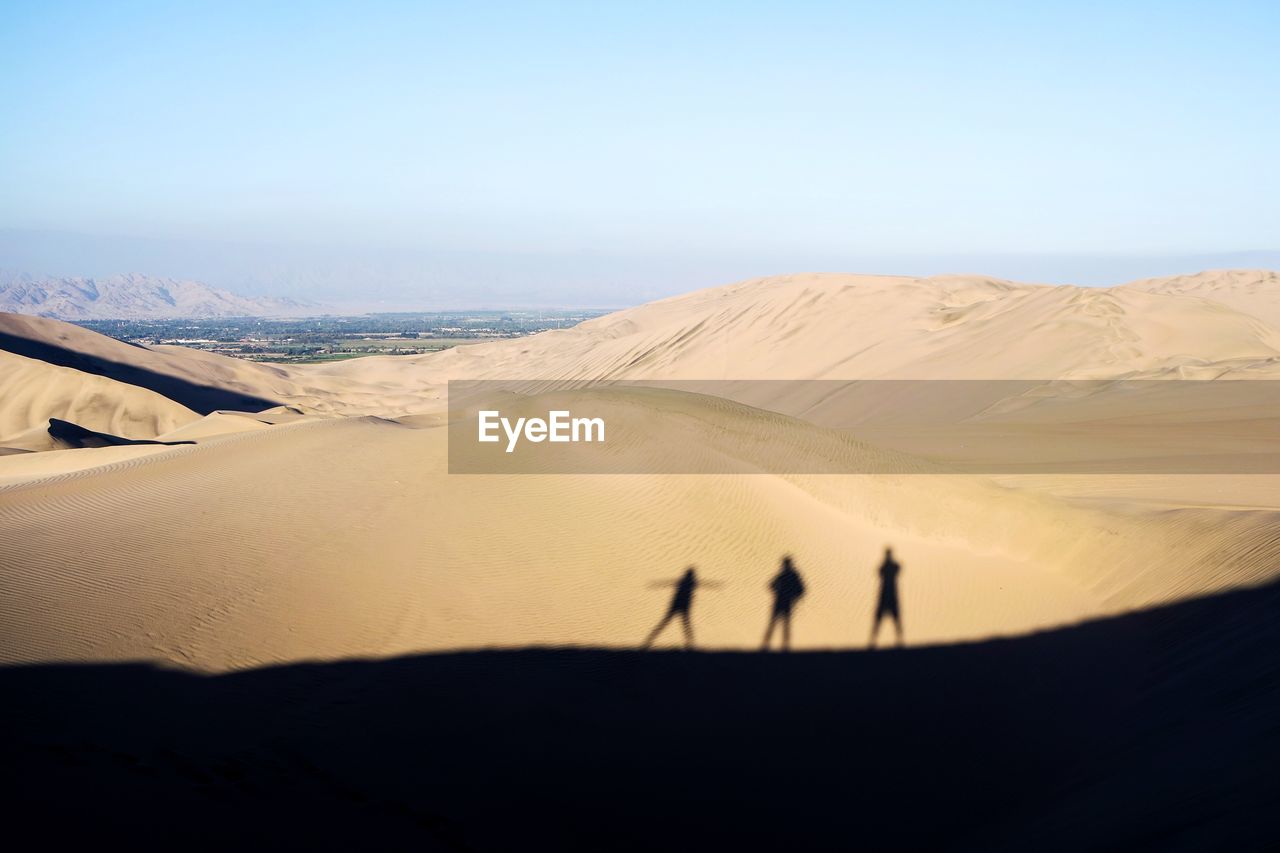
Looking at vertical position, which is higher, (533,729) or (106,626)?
(106,626)

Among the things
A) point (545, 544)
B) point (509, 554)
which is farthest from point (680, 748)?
point (545, 544)

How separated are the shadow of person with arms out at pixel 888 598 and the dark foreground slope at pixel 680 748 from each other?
0.77 m

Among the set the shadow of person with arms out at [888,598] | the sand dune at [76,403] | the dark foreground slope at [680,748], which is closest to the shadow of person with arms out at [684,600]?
the dark foreground slope at [680,748]

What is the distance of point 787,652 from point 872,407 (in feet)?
83.9

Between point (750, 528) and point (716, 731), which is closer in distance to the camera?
point (716, 731)

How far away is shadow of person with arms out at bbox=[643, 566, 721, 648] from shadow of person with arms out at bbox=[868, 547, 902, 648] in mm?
2234

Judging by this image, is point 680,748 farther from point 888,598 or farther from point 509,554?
point 888,598

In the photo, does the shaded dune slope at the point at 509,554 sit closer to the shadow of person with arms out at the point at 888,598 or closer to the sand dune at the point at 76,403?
the shadow of person with arms out at the point at 888,598

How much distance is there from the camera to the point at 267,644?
33.3ft

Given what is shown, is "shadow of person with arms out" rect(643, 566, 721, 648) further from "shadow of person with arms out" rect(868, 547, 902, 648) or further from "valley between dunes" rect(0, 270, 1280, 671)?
"shadow of person with arms out" rect(868, 547, 902, 648)

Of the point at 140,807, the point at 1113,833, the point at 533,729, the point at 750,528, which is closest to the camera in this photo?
the point at 140,807

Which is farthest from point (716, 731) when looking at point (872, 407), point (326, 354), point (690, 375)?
point (326, 354)

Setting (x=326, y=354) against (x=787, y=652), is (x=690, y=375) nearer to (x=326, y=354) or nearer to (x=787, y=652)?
(x=787, y=652)

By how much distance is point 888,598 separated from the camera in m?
13.4
